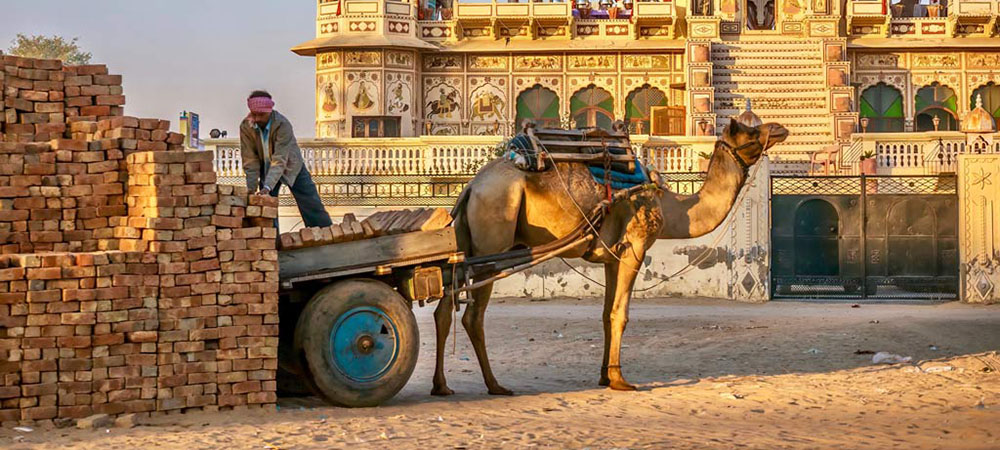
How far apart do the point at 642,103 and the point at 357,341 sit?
2831 cm

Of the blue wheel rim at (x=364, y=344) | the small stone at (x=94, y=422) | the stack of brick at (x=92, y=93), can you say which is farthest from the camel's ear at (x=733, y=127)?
the small stone at (x=94, y=422)

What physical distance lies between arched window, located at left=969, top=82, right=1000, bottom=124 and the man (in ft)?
99.2

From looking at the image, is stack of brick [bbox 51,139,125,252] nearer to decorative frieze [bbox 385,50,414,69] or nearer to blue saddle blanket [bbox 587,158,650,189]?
blue saddle blanket [bbox 587,158,650,189]

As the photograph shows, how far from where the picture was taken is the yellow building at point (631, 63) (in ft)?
116

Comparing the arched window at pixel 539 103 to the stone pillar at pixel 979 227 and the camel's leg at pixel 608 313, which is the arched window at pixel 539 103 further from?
the camel's leg at pixel 608 313

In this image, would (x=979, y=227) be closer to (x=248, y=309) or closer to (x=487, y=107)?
(x=248, y=309)

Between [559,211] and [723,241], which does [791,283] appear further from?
[559,211]

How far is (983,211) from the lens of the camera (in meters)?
20.2

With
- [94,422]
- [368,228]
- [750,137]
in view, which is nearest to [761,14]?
[750,137]

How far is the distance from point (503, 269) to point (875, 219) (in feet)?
40.7

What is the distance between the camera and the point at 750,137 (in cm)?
1143

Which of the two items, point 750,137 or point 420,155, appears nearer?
point 750,137

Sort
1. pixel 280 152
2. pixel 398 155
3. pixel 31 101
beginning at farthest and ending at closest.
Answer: pixel 398 155 < pixel 280 152 < pixel 31 101

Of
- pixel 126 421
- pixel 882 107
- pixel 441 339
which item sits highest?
pixel 882 107
